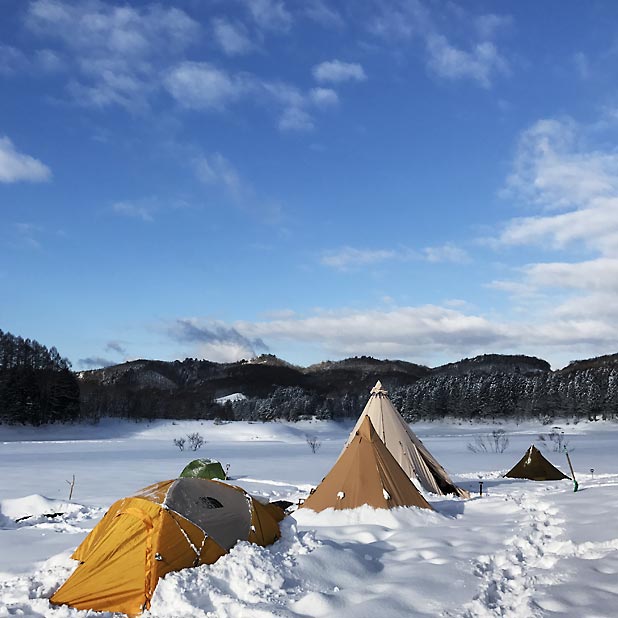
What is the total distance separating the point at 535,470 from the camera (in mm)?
20031

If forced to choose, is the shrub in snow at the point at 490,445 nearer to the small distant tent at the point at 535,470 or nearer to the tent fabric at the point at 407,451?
the small distant tent at the point at 535,470

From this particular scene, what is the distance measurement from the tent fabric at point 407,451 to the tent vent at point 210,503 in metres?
7.76

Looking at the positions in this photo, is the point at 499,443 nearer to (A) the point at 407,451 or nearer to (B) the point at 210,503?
(A) the point at 407,451

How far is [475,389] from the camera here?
3221 inches

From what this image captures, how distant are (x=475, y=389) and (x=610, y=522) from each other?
75246mm

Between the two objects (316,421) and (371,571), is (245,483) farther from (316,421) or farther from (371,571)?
(316,421)

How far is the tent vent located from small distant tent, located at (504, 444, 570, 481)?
51.1 feet

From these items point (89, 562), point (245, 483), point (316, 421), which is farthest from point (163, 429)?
point (89, 562)

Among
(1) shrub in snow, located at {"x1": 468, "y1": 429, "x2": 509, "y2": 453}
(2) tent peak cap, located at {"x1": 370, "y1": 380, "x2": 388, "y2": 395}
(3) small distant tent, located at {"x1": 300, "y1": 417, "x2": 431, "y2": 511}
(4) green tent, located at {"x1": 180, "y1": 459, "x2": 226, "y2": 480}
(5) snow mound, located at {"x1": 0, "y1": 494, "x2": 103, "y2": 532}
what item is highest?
(2) tent peak cap, located at {"x1": 370, "y1": 380, "x2": 388, "y2": 395}

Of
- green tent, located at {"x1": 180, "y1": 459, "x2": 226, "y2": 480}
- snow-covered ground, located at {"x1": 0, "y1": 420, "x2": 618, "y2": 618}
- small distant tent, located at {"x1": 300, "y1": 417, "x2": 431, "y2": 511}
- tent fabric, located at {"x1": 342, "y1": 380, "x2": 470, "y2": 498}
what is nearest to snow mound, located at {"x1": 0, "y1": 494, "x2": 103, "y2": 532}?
snow-covered ground, located at {"x1": 0, "y1": 420, "x2": 618, "y2": 618}

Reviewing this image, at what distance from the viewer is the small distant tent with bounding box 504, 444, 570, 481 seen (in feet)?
65.0

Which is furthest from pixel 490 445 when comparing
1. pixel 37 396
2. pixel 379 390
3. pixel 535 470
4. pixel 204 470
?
pixel 37 396

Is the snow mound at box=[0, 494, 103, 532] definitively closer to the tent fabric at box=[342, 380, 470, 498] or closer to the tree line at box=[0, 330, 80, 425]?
the tent fabric at box=[342, 380, 470, 498]

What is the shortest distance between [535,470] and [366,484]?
38.7ft
